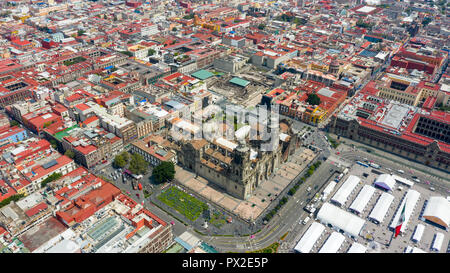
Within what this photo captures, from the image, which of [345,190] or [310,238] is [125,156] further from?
[345,190]

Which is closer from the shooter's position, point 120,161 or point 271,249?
point 271,249

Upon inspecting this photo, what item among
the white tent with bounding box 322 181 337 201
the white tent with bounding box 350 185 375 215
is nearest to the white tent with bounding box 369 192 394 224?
the white tent with bounding box 350 185 375 215

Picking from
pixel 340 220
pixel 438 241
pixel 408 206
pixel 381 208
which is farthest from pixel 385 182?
pixel 340 220

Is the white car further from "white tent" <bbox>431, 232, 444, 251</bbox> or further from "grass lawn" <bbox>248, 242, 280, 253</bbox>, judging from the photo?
"white tent" <bbox>431, 232, 444, 251</bbox>

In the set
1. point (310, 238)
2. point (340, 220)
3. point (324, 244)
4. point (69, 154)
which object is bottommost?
point (324, 244)

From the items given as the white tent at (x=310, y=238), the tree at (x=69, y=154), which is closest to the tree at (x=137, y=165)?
the tree at (x=69, y=154)
